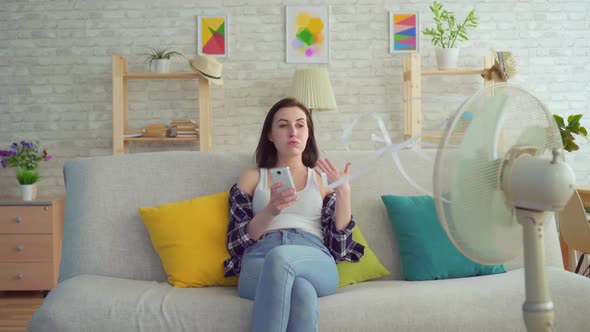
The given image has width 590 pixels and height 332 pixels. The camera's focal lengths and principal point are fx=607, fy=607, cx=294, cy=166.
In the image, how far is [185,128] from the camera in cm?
484

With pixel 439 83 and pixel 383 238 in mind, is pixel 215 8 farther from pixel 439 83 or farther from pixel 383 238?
pixel 383 238

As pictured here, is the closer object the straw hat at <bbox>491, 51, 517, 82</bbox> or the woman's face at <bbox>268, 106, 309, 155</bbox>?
the woman's face at <bbox>268, 106, 309, 155</bbox>

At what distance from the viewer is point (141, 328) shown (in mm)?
2031

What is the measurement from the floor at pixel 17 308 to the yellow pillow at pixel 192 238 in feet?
5.13

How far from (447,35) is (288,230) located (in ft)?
10.6

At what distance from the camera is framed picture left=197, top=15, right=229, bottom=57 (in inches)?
200

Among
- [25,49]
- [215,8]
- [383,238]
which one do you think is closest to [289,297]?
[383,238]

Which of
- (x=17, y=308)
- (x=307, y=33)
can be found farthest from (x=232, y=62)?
(x=17, y=308)

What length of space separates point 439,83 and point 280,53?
1.35m

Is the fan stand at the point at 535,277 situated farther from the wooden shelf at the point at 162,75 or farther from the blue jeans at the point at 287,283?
the wooden shelf at the point at 162,75

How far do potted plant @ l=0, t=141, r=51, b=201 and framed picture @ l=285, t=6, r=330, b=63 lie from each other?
217 cm

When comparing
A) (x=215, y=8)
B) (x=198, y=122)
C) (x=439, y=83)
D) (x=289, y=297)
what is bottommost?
(x=289, y=297)

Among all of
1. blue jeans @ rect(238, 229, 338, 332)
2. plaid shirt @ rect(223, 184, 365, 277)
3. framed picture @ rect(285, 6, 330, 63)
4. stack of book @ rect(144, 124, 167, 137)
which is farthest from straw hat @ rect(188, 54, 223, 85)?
blue jeans @ rect(238, 229, 338, 332)

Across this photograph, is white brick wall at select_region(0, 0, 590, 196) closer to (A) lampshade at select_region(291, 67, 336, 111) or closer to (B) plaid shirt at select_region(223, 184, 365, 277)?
(A) lampshade at select_region(291, 67, 336, 111)
